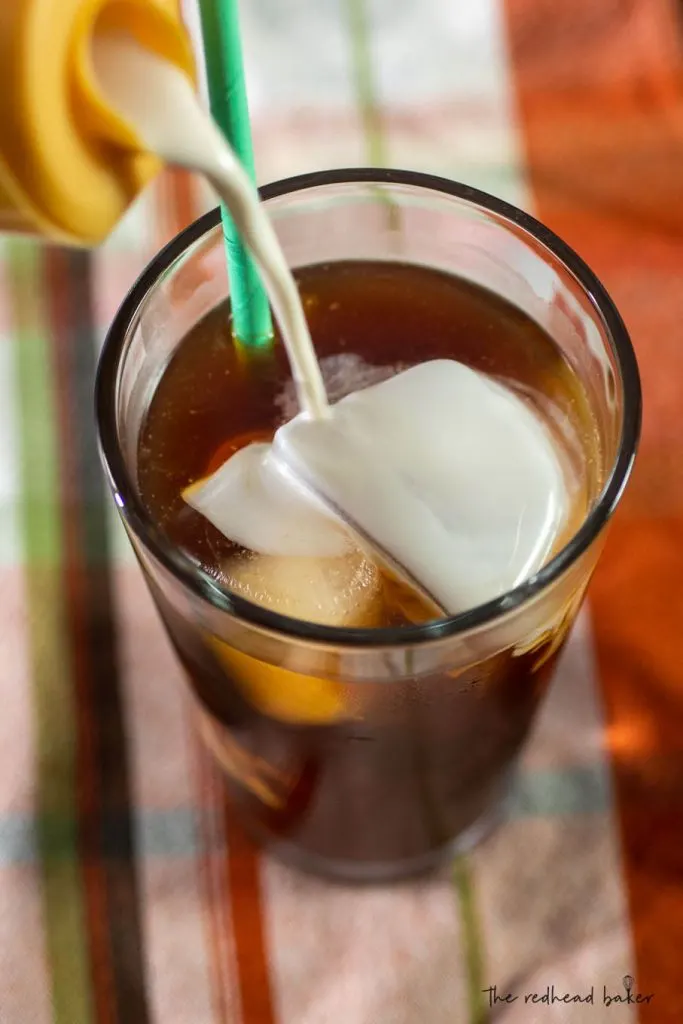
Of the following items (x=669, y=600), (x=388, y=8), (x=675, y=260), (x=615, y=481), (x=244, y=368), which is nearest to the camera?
(x=615, y=481)

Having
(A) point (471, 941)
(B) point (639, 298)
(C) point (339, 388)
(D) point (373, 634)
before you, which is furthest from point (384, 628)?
(B) point (639, 298)

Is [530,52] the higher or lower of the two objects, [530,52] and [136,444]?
the higher

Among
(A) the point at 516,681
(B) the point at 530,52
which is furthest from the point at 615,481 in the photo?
(B) the point at 530,52

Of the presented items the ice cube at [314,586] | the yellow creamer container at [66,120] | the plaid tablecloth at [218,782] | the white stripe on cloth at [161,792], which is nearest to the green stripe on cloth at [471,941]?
the plaid tablecloth at [218,782]

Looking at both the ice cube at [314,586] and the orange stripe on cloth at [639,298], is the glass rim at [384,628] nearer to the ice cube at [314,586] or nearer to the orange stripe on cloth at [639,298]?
the ice cube at [314,586]

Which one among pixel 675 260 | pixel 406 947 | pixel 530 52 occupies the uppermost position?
pixel 530 52

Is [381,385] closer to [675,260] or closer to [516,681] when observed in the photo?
[516,681]

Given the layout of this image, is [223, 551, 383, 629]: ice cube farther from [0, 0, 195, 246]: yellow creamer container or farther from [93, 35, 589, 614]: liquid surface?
[0, 0, 195, 246]: yellow creamer container
